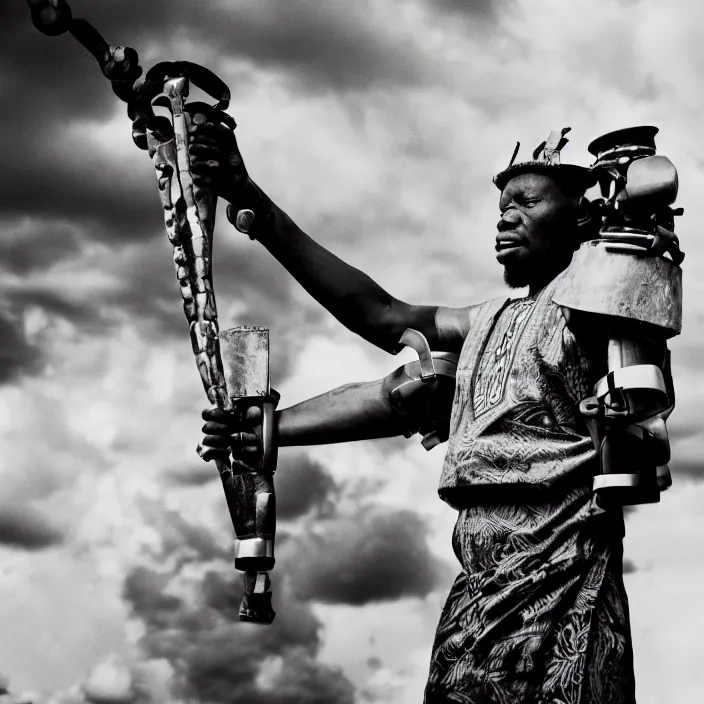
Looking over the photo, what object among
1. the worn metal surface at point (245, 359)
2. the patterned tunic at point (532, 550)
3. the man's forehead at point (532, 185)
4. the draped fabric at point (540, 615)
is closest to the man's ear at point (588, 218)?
the man's forehead at point (532, 185)

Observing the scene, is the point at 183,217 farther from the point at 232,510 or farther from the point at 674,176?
the point at 674,176

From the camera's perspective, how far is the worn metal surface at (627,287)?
523 centimetres

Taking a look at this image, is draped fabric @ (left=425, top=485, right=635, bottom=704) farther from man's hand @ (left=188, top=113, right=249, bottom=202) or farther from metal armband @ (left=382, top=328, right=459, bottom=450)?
man's hand @ (left=188, top=113, right=249, bottom=202)

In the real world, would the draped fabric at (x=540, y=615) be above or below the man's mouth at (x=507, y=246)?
below

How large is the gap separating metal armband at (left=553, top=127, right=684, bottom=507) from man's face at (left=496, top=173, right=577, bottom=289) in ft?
1.31

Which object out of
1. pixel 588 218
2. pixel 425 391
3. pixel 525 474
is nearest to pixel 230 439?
pixel 425 391

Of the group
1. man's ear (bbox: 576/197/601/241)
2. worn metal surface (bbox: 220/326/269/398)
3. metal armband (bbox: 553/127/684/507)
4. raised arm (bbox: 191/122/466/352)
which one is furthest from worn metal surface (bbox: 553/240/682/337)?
worn metal surface (bbox: 220/326/269/398)

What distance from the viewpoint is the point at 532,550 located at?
5.37 metres

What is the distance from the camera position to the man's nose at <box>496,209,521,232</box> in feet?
19.4

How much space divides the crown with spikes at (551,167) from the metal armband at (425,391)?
784 millimetres

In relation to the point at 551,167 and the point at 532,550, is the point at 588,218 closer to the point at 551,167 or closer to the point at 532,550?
the point at 551,167

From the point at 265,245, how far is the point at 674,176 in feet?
6.44

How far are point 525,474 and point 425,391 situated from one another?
0.85m

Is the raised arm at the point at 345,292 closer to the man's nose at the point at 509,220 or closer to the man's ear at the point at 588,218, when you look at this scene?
the man's nose at the point at 509,220
